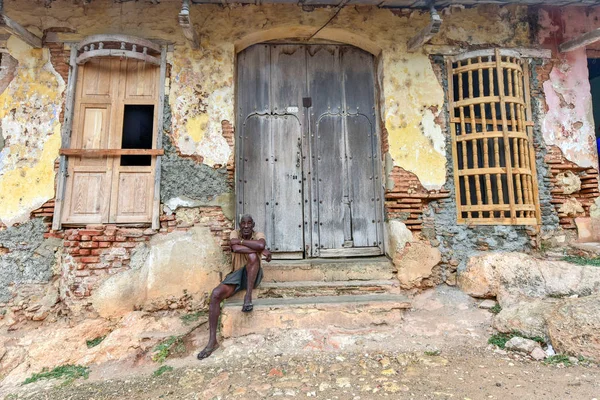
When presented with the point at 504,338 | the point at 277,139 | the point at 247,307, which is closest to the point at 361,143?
the point at 277,139

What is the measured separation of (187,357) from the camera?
3.28 m

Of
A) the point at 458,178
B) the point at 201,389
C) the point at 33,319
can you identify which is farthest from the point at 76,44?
the point at 458,178

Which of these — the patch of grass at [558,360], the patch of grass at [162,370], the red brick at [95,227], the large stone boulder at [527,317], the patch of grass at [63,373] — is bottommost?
the patch of grass at [63,373]

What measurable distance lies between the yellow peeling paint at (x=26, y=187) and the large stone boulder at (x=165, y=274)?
1.29m

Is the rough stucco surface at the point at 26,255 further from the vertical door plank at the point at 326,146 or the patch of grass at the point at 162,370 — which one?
the vertical door plank at the point at 326,146

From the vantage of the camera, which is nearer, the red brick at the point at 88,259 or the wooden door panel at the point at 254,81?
the red brick at the point at 88,259

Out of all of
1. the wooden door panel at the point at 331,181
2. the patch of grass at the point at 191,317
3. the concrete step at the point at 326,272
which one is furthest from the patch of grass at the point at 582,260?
the patch of grass at the point at 191,317

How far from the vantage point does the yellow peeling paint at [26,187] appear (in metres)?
3.96

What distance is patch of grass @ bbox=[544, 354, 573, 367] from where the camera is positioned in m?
2.91

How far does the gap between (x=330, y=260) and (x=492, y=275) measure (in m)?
1.89

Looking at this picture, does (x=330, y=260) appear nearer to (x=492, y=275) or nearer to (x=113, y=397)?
(x=492, y=275)

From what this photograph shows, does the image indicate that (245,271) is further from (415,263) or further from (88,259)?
(415,263)

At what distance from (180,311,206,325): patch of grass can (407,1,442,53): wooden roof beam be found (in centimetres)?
417

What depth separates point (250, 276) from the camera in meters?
3.60
